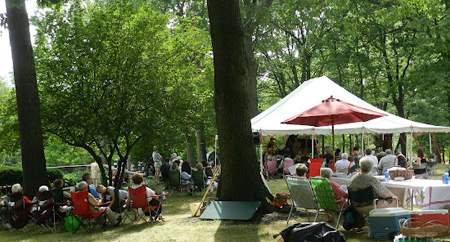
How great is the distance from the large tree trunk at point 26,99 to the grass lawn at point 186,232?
1.50 meters

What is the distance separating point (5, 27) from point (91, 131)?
3333 mm

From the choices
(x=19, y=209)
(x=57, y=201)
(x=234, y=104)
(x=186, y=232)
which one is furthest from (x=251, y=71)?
(x=186, y=232)

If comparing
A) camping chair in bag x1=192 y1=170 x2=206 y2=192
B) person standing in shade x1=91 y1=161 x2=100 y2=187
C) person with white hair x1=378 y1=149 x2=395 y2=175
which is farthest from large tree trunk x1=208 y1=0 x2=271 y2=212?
person standing in shade x1=91 y1=161 x2=100 y2=187

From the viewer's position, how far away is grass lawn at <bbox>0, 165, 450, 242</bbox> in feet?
24.2

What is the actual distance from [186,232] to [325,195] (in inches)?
94.7

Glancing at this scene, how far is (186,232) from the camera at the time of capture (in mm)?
8039

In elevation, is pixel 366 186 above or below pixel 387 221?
above

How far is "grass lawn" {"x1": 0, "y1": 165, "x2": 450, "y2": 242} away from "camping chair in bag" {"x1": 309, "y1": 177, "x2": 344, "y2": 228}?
415mm

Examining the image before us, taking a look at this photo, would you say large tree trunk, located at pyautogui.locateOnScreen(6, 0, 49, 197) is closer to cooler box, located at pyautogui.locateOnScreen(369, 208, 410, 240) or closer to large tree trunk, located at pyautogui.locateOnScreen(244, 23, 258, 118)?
cooler box, located at pyautogui.locateOnScreen(369, 208, 410, 240)

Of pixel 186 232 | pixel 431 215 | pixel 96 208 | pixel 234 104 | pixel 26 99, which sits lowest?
pixel 186 232

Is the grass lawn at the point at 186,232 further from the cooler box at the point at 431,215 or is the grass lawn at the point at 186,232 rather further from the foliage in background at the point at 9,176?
the foliage in background at the point at 9,176

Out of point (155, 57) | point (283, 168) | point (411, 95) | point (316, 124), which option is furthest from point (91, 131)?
point (411, 95)

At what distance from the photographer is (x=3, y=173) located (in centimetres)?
1483

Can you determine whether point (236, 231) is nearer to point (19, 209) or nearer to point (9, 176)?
point (19, 209)
